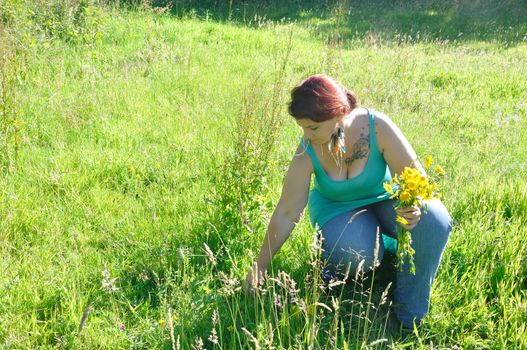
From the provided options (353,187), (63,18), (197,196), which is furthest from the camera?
(63,18)

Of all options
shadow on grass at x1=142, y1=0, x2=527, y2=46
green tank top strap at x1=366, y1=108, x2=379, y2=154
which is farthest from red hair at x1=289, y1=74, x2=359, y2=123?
shadow on grass at x1=142, y1=0, x2=527, y2=46

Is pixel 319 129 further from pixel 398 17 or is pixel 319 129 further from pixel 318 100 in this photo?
pixel 398 17

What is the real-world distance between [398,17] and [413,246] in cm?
997

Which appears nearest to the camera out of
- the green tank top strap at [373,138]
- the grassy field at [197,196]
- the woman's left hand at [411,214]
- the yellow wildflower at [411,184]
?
the yellow wildflower at [411,184]

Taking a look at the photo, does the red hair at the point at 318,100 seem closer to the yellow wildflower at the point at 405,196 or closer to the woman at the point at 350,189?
the woman at the point at 350,189

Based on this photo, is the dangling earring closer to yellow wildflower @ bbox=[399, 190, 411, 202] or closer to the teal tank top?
the teal tank top

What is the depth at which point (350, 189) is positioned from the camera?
2.62m

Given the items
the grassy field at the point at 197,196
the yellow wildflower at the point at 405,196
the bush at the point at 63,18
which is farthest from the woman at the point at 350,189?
the bush at the point at 63,18

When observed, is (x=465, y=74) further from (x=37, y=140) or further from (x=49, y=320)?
(x=49, y=320)

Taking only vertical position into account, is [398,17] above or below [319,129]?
above

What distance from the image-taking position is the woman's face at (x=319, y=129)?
94.3 inches

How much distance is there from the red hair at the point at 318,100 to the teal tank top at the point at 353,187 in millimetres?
250

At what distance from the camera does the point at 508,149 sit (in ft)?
13.8

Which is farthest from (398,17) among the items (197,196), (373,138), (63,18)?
(373,138)
